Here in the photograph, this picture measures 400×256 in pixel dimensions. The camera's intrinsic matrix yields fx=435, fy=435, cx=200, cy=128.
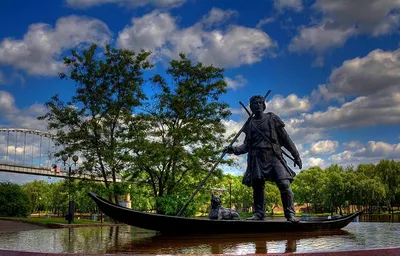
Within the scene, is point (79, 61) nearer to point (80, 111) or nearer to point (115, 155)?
point (80, 111)

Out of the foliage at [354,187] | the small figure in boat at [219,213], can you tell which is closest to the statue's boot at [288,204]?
the small figure in boat at [219,213]

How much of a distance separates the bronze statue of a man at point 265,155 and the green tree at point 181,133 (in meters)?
13.1

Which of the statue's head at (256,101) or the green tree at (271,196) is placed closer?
the statue's head at (256,101)

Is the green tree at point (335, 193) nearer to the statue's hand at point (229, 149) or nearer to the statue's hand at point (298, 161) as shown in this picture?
the statue's hand at point (298, 161)

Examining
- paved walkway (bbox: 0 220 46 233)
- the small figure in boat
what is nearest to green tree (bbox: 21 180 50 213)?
paved walkway (bbox: 0 220 46 233)

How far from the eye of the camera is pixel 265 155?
35.4ft

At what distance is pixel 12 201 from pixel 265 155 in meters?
37.2

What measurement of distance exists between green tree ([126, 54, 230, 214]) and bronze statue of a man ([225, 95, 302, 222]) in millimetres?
13090

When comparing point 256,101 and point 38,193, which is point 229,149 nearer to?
point 256,101

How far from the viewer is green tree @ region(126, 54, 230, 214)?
24.4m

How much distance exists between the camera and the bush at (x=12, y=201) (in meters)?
41.2

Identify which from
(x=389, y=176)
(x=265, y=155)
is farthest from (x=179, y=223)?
(x=389, y=176)

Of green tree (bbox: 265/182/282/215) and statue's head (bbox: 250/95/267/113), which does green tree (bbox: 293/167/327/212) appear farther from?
statue's head (bbox: 250/95/267/113)

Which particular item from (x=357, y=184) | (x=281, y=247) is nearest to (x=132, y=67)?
(x=281, y=247)
